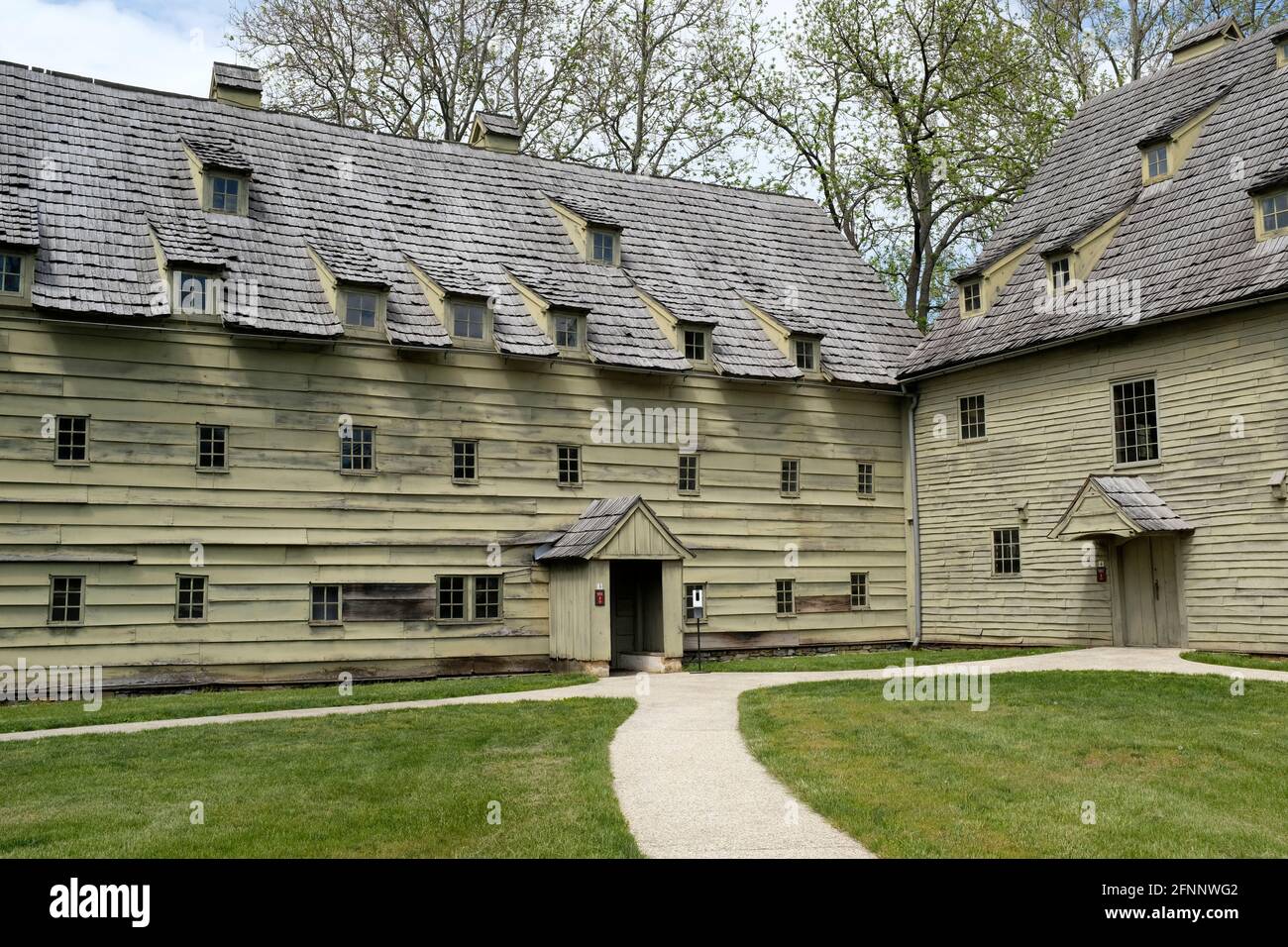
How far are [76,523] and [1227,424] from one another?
20295mm

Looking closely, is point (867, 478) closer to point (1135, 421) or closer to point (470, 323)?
point (1135, 421)

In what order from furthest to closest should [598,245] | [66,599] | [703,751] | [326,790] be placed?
1. [598,245]
2. [66,599]
3. [703,751]
4. [326,790]

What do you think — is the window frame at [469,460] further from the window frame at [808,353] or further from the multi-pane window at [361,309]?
the window frame at [808,353]

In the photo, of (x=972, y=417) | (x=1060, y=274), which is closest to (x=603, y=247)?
(x=972, y=417)

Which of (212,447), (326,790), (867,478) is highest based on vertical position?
(212,447)

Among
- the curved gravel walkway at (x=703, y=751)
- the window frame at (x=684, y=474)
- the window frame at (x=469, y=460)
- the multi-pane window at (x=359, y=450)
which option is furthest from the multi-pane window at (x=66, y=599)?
the window frame at (x=684, y=474)

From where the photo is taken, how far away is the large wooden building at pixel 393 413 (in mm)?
21156

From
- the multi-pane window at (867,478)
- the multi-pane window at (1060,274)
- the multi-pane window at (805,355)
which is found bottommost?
the multi-pane window at (867,478)

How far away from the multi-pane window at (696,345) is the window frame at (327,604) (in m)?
9.08

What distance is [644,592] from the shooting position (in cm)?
2578

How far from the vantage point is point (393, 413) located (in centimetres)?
2377

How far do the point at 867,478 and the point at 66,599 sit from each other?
17.4 metres
